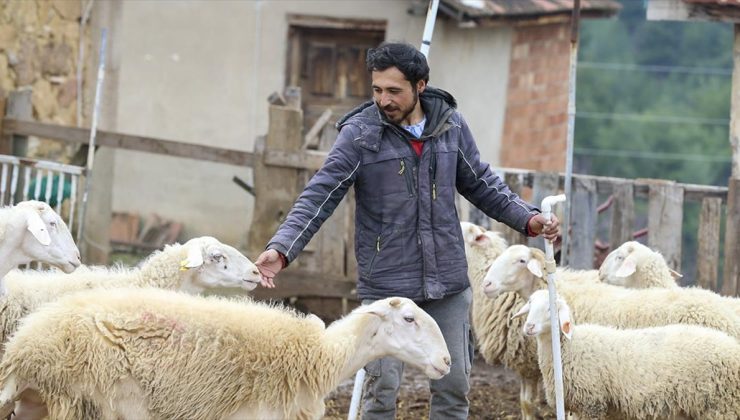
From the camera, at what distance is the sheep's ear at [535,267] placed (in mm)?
7886

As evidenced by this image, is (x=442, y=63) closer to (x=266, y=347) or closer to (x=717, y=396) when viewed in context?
(x=717, y=396)

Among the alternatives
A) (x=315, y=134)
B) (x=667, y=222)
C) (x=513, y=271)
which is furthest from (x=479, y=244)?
(x=315, y=134)

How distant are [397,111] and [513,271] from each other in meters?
2.37

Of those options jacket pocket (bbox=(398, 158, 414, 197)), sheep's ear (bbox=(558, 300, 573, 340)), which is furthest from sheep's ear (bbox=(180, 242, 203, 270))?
sheep's ear (bbox=(558, 300, 573, 340))

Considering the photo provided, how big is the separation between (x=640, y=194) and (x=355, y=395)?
4.00m

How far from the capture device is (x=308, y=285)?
34.2 ft

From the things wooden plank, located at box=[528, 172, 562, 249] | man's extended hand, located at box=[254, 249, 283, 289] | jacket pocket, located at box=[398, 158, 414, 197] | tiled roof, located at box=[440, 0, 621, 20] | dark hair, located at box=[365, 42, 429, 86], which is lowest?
man's extended hand, located at box=[254, 249, 283, 289]

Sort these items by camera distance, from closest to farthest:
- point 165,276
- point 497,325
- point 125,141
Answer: point 165,276, point 497,325, point 125,141

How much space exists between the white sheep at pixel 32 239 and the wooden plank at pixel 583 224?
13.4ft

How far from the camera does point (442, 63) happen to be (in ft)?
44.4

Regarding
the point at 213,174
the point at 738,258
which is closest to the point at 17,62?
the point at 213,174

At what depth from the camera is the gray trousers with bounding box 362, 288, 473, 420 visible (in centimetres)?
612

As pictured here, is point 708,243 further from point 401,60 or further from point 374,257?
point 401,60

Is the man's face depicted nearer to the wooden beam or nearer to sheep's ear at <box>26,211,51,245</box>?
sheep's ear at <box>26,211,51,245</box>
